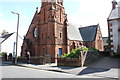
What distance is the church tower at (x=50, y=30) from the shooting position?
2420 cm

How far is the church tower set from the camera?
2420 cm

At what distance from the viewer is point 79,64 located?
15.5 m

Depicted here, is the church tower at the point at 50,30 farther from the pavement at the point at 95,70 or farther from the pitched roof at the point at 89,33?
the pitched roof at the point at 89,33

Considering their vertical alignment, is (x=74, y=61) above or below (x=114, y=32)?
below

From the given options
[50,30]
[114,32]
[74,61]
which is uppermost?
[50,30]

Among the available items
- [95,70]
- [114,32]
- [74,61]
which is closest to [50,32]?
[74,61]

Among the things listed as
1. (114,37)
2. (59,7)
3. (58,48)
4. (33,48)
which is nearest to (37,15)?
(59,7)

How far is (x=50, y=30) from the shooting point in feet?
80.2

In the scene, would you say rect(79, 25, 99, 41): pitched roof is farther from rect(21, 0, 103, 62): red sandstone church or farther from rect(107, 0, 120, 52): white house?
rect(107, 0, 120, 52): white house

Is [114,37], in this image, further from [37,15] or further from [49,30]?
[37,15]

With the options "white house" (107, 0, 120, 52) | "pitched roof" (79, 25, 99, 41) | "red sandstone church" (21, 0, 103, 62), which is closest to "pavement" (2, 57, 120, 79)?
"white house" (107, 0, 120, 52)

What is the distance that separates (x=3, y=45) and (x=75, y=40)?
25.3 metres

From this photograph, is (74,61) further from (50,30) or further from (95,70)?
(50,30)

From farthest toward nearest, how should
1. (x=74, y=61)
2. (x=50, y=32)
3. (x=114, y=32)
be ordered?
(x=50, y=32) < (x=114, y=32) < (x=74, y=61)
